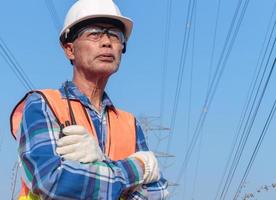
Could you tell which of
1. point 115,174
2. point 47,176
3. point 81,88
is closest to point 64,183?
point 47,176

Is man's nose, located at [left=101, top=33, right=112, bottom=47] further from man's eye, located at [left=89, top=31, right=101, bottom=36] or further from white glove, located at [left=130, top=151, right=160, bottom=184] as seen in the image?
white glove, located at [left=130, top=151, right=160, bottom=184]

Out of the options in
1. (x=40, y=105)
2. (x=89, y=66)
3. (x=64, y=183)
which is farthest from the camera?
(x=89, y=66)

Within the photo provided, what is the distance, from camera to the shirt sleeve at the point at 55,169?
89.9 inches

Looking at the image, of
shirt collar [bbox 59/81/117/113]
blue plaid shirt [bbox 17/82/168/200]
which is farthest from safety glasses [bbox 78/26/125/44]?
blue plaid shirt [bbox 17/82/168/200]

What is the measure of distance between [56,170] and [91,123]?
39cm

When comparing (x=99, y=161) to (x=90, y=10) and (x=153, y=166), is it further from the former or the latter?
(x=90, y=10)

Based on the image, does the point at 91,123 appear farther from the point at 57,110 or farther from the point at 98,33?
the point at 98,33

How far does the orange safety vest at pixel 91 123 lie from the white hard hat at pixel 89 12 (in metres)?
0.34

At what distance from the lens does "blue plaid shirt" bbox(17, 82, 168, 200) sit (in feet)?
7.50

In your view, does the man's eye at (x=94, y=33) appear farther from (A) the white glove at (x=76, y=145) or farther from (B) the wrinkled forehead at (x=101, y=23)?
(A) the white glove at (x=76, y=145)

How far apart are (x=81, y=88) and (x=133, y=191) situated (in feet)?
1.74

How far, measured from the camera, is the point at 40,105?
8.19ft

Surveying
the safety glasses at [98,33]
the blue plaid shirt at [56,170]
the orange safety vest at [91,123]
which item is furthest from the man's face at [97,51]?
the blue plaid shirt at [56,170]

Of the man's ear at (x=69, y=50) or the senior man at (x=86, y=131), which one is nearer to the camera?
the senior man at (x=86, y=131)
